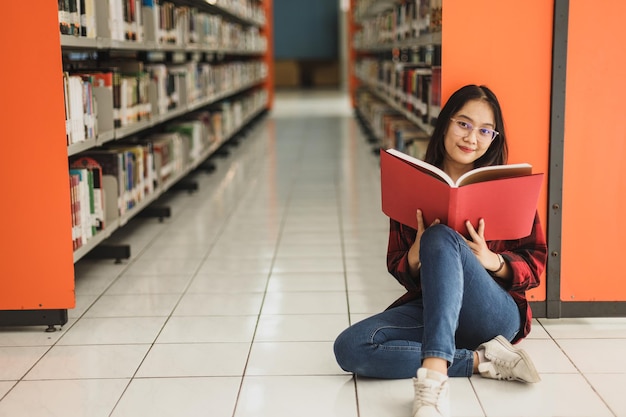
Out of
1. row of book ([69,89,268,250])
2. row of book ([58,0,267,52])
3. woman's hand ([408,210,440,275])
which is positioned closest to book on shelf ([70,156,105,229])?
row of book ([69,89,268,250])

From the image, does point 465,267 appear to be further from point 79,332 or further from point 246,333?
point 79,332

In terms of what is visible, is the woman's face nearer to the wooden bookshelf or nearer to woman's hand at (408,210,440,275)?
woman's hand at (408,210,440,275)

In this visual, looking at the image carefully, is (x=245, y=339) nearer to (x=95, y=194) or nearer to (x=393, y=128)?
(x=95, y=194)

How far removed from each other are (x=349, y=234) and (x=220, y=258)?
85 centimetres

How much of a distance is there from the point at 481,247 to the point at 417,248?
0.18 meters

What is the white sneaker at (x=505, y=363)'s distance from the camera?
2.21m

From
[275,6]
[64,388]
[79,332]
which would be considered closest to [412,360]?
[64,388]

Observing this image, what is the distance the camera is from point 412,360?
2254 millimetres

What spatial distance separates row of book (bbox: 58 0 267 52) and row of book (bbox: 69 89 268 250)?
0.59 meters

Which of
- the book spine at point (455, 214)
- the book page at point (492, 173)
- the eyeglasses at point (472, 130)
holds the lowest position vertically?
the book spine at point (455, 214)

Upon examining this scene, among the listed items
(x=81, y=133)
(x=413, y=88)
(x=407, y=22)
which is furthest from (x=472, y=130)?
(x=407, y=22)

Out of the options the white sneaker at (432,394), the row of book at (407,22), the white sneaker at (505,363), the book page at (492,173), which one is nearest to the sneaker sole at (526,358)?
the white sneaker at (505,363)

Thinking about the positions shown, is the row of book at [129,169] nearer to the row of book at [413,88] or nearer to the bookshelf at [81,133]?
the bookshelf at [81,133]

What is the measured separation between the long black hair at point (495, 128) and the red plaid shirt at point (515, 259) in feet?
0.72
